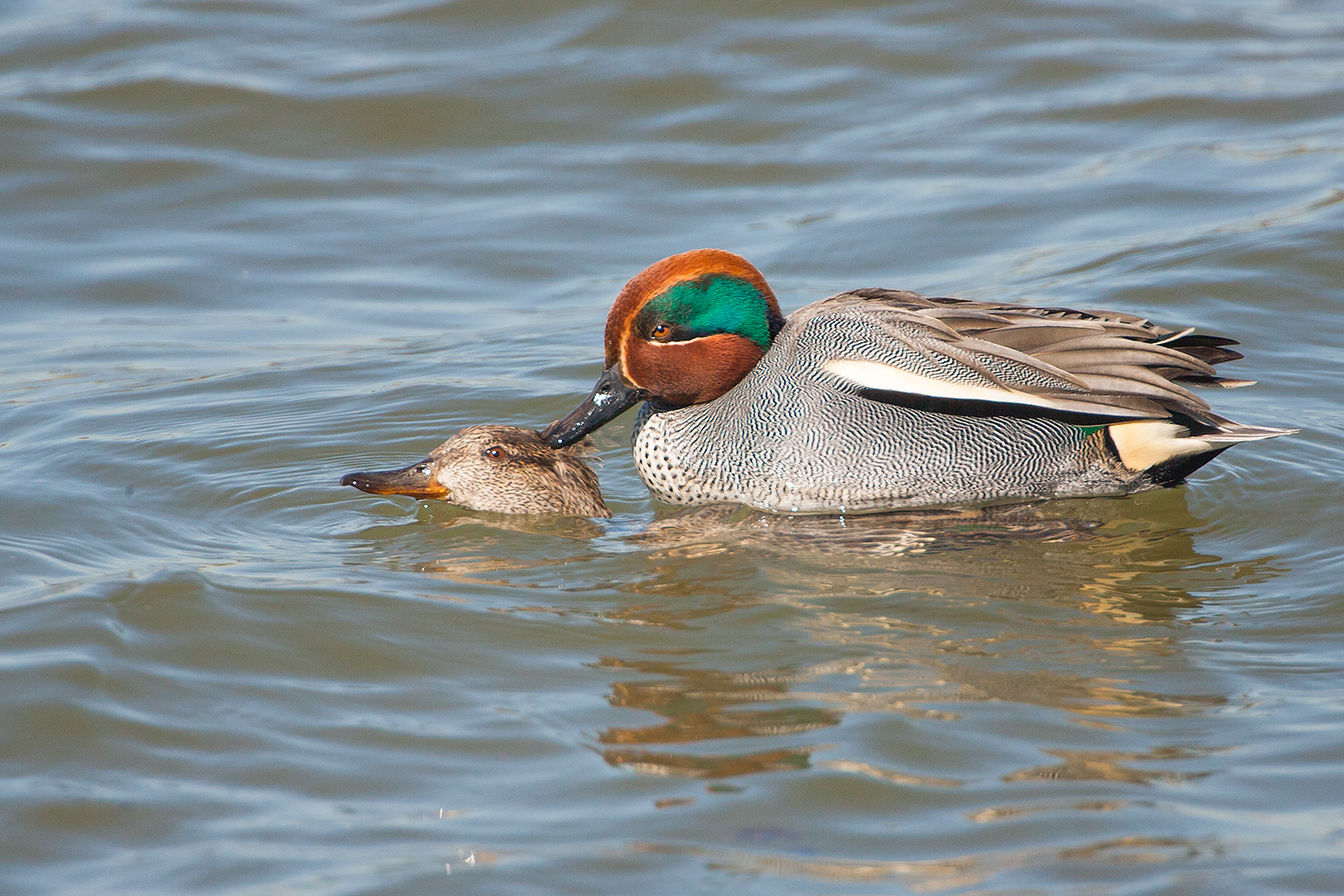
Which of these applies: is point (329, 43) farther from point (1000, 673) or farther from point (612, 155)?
point (1000, 673)

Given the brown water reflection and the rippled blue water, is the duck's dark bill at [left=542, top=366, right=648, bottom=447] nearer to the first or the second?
the rippled blue water

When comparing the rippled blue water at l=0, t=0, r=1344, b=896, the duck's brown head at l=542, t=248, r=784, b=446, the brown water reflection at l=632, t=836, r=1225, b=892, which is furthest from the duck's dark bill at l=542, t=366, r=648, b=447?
the brown water reflection at l=632, t=836, r=1225, b=892

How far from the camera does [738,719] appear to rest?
157 inches

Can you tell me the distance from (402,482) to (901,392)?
6.28ft

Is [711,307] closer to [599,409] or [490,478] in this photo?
[599,409]

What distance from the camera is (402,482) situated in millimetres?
5582

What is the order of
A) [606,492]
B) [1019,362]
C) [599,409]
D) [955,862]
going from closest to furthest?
[955,862]
[1019,362]
[599,409]
[606,492]

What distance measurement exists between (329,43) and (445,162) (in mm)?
2218

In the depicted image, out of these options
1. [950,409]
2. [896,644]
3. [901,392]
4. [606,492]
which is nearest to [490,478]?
[606,492]

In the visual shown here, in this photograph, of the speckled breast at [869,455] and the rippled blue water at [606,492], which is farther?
the speckled breast at [869,455]

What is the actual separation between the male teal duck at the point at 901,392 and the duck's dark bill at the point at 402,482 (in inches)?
31.3

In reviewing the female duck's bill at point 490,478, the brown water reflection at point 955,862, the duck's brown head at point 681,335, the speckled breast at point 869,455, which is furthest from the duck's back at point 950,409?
the brown water reflection at point 955,862

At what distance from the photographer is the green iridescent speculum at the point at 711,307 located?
18.3ft

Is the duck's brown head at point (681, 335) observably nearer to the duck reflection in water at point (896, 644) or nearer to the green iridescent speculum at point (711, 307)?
the green iridescent speculum at point (711, 307)
